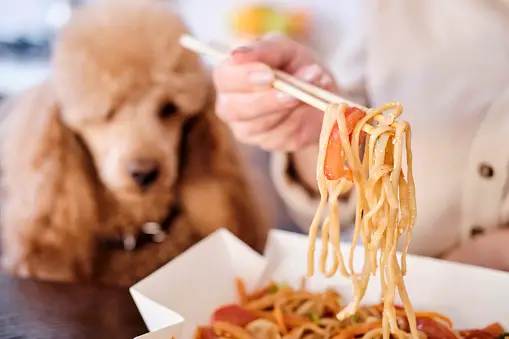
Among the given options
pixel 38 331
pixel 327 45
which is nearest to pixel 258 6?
pixel 327 45

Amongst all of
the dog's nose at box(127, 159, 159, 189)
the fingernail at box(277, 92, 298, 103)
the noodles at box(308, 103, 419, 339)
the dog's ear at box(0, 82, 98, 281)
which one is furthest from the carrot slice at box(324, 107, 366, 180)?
the dog's ear at box(0, 82, 98, 281)

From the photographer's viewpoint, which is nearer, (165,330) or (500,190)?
(165,330)

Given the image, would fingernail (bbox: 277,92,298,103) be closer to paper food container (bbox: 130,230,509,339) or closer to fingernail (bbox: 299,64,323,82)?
fingernail (bbox: 299,64,323,82)

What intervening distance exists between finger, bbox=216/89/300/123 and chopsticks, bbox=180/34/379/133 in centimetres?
2

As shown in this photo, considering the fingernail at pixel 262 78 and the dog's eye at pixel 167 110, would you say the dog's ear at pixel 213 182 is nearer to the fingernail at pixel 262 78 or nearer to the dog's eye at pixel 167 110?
the dog's eye at pixel 167 110

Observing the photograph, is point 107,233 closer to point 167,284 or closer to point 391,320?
point 167,284

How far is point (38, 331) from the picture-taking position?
0.65 metres

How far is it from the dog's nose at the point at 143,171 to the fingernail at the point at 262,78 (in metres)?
0.34

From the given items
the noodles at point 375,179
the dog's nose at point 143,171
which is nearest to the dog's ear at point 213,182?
the dog's nose at point 143,171

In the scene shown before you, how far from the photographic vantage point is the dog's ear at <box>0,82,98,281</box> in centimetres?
101

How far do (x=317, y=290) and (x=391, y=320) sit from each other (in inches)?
8.4

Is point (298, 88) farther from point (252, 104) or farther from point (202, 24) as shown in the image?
point (202, 24)

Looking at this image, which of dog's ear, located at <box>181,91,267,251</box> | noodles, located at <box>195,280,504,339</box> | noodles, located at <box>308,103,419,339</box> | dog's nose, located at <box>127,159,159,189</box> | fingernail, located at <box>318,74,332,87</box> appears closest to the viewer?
noodles, located at <box>308,103,419,339</box>

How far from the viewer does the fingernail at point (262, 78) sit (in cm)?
66
